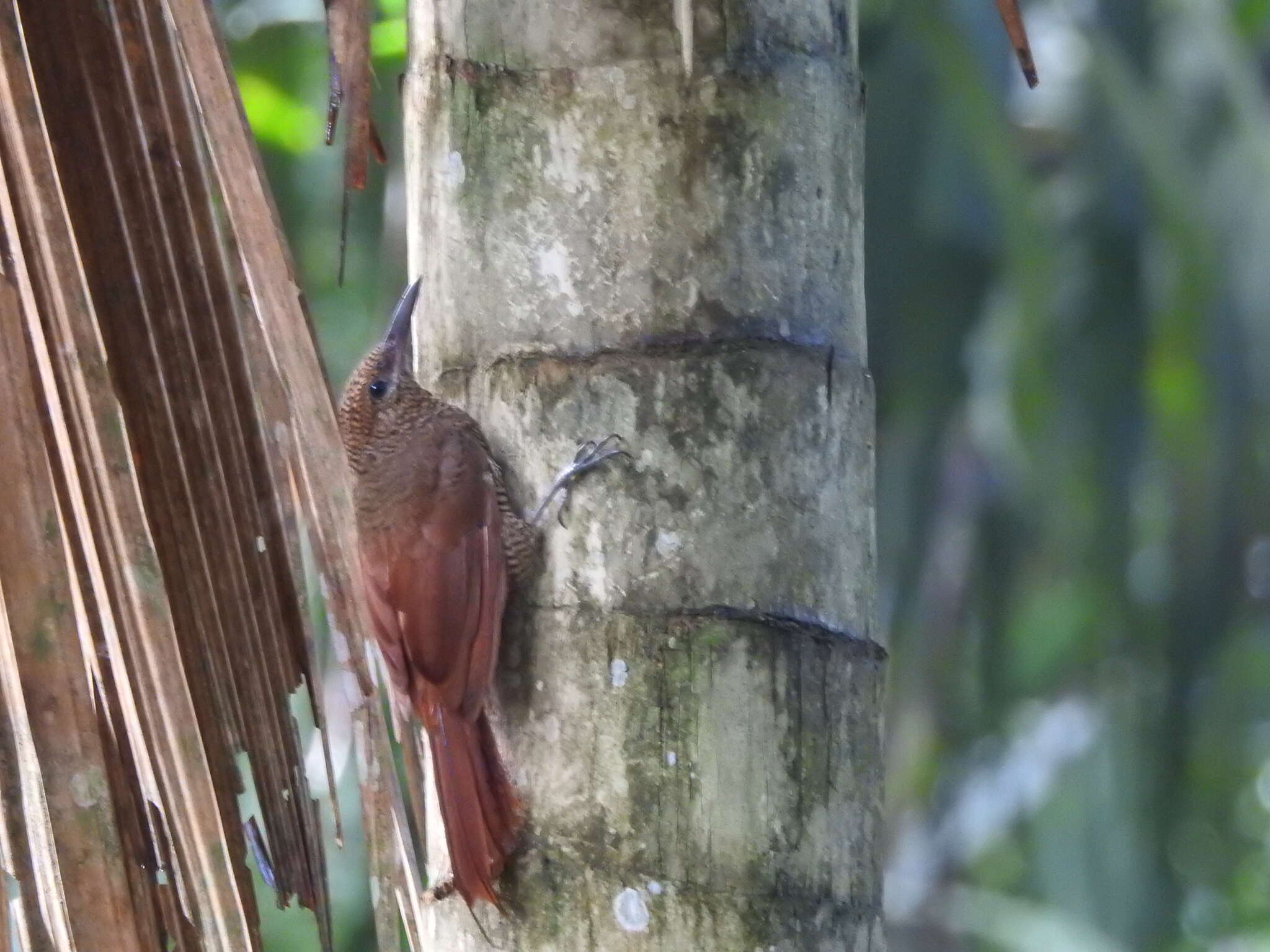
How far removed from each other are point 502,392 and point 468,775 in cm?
42

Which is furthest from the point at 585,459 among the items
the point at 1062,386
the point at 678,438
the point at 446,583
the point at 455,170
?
the point at 1062,386

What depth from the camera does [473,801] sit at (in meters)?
1.91

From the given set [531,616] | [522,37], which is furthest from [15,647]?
[522,37]

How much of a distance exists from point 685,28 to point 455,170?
299 mm

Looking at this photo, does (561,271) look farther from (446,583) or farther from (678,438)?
(446,583)

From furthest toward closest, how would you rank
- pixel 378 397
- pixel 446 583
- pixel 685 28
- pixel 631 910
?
pixel 378 397 < pixel 446 583 < pixel 685 28 < pixel 631 910

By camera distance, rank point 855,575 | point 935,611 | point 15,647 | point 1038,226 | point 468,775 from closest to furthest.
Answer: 1. point 15,647
2. point 855,575
3. point 468,775
4. point 1038,226
5. point 935,611

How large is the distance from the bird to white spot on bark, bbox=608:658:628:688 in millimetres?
164

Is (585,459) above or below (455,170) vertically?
below

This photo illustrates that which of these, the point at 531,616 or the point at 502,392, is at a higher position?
the point at 502,392

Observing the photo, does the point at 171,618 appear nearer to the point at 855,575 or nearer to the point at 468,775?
the point at 468,775

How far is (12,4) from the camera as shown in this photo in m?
1.62

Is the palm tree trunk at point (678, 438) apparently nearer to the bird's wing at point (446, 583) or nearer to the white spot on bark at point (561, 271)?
the white spot on bark at point (561, 271)

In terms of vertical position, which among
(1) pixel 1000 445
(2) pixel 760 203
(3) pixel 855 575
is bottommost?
(1) pixel 1000 445
